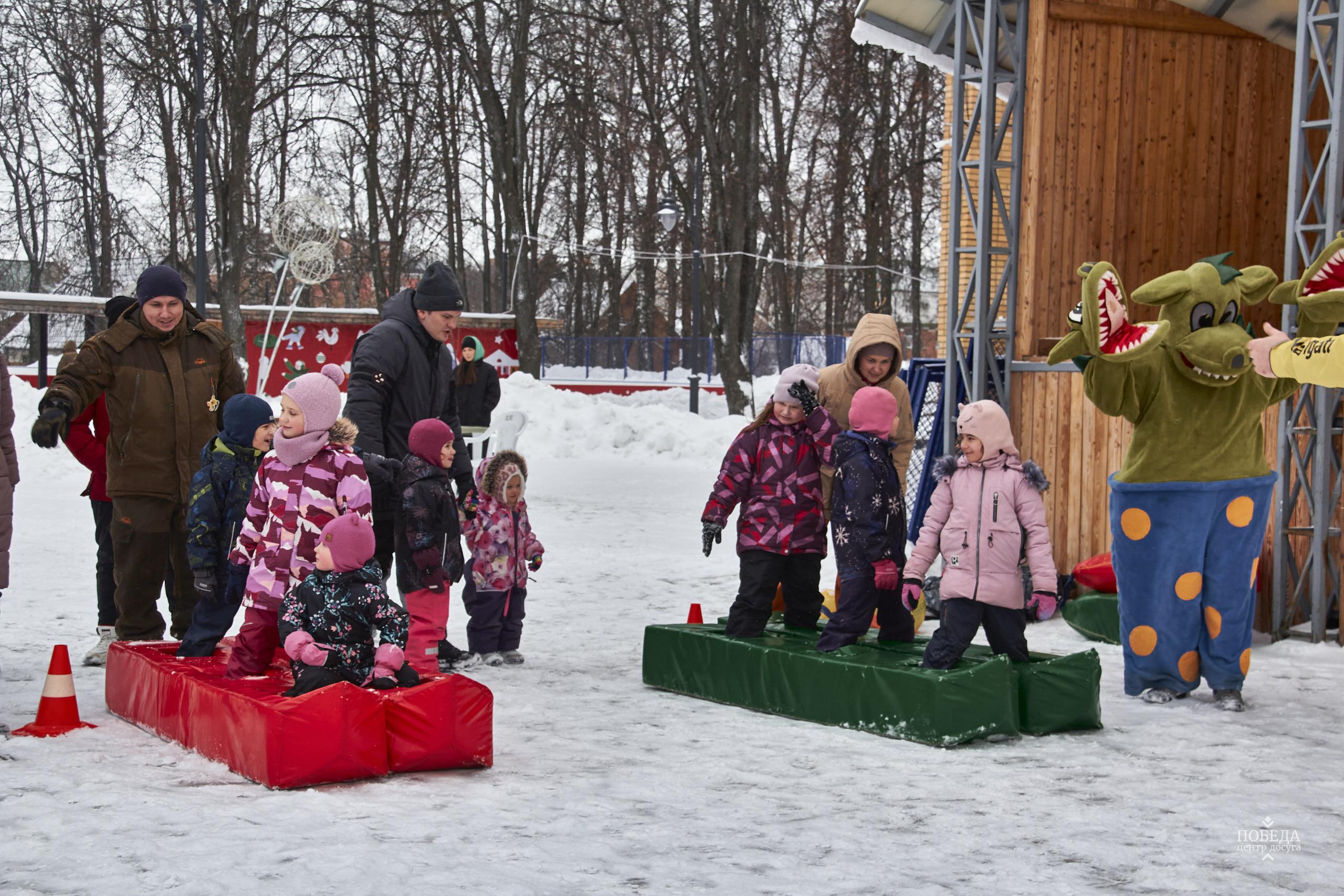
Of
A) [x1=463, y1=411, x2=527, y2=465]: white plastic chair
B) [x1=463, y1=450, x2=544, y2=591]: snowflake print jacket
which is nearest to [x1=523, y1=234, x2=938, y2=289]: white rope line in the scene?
[x1=463, y1=411, x2=527, y2=465]: white plastic chair

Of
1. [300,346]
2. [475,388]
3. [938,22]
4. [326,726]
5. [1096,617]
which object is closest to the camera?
[326,726]

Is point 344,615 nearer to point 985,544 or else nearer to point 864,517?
point 864,517

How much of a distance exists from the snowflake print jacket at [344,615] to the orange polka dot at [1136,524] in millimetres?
3477

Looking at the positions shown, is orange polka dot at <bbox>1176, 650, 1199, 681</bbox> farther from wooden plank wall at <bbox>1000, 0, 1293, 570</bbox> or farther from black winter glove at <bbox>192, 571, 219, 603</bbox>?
black winter glove at <bbox>192, 571, 219, 603</bbox>

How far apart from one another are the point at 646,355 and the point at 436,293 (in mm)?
26989

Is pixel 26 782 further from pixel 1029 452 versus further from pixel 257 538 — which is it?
pixel 1029 452

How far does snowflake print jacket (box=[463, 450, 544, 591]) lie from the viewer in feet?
23.5

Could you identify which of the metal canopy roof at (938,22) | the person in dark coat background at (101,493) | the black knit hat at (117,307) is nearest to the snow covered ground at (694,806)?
the person in dark coat background at (101,493)

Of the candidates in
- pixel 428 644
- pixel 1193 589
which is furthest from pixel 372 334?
pixel 1193 589

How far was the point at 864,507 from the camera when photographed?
621cm

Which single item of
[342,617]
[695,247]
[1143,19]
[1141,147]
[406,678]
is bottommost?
[406,678]

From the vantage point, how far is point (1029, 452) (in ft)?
31.0

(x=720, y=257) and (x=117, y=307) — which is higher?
(x=720, y=257)

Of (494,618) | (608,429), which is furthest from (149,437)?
(608,429)
